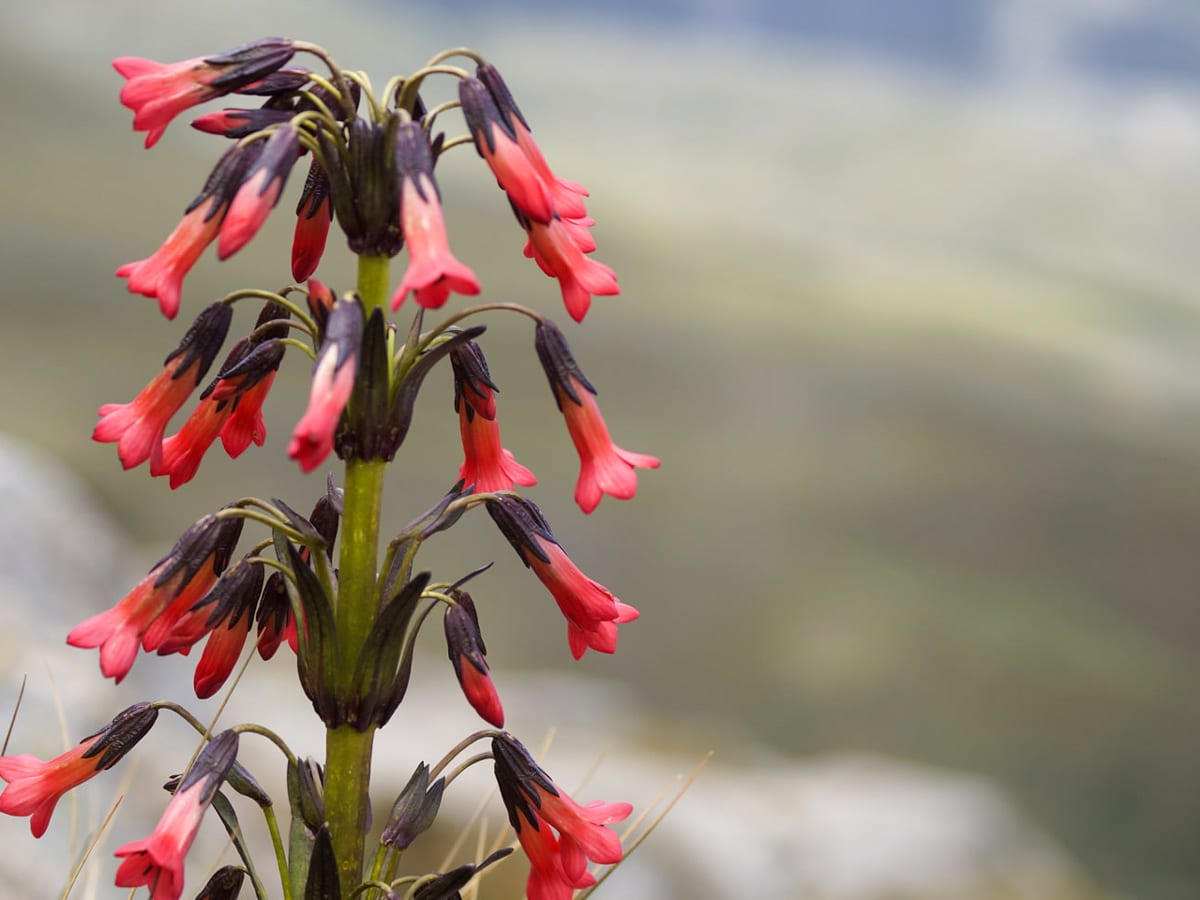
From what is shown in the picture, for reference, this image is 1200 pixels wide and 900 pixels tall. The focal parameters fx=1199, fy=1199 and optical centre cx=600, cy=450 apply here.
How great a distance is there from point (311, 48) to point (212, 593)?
0.52 m

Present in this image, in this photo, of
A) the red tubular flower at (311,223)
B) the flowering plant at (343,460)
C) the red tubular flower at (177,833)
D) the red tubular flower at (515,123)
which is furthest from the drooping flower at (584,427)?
the red tubular flower at (177,833)

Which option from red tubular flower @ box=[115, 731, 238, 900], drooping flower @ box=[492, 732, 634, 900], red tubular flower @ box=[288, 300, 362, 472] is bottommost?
drooping flower @ box=[492, 732, 634, 900]

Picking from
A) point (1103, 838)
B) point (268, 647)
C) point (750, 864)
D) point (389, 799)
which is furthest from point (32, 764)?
point (1103, 838)

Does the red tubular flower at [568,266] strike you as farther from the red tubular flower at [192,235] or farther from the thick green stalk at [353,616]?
the red tubular flower at [192,235]

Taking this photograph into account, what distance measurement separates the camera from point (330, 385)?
954 mm

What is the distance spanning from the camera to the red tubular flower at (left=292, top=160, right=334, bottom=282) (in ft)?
3.98

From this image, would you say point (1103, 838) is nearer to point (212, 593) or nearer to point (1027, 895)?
point (1027, 895)

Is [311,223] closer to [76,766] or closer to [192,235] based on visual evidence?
[192,235]

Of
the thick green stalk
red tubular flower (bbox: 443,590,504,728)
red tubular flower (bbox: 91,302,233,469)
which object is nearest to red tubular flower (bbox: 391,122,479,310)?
the thick green stalk

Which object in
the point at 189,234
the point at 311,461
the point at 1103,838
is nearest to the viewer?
the point at 311,461

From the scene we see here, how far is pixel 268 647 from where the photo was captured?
130cm

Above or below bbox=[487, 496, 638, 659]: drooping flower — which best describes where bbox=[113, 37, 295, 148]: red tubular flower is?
above

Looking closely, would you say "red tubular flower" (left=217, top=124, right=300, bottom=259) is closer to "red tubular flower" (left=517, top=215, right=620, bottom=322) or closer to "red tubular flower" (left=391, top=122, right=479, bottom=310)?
"red tubular flower" (left=391, top=122, right=479, bottom=310)

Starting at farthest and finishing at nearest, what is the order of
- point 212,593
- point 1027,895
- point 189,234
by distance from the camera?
point 1027,895, point 212,593, point 189,234
